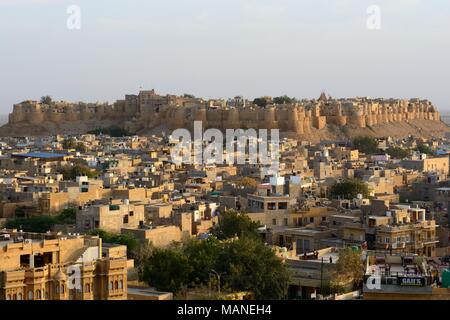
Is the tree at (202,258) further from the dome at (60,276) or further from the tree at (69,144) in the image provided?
the tree at (69,144)

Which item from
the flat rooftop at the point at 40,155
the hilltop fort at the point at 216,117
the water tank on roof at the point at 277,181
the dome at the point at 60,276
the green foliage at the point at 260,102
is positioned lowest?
the dome at the point at 60,276

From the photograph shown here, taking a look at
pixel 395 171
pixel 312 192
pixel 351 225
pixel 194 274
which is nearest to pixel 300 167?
pixel 395 171

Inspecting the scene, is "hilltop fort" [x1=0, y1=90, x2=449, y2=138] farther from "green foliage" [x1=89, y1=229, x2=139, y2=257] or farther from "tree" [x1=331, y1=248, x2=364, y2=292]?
"tree" [x1=331, y1=248, x2=364, y2=292]

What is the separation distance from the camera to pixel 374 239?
2275 centimetres

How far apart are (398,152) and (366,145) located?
23.9 feet

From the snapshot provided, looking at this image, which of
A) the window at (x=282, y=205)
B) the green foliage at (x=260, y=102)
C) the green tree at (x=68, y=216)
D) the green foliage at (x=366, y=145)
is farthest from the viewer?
the green foliage at (x=260, y=102)

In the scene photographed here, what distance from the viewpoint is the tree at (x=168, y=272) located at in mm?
17094

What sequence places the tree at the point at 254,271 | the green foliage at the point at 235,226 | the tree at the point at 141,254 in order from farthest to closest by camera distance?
1. the green foliage at the point at 235,226
2. the tree at the point at 141,254
3. the tree at the point at 254,271

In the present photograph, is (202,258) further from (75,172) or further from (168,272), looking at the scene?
(75,172)

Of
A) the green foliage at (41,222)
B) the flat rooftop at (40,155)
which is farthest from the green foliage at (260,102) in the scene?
the green foliage at (41,222)

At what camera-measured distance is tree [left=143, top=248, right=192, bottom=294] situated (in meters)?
17.1

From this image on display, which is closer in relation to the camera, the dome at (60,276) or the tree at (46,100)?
the dome at (60,276)

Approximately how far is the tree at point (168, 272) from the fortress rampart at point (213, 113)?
6263 cm

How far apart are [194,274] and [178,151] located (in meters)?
34.8
